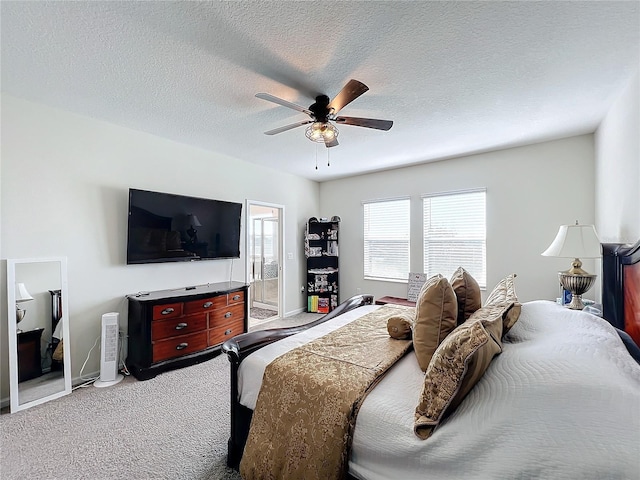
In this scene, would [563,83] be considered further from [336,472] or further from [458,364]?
[336,472]

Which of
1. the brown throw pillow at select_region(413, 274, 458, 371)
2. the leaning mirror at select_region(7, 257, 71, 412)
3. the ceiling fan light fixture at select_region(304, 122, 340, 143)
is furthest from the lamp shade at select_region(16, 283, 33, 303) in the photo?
the brown throw pillow at select_region(413, 274, 458, 371)

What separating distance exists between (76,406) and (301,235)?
382 centimetres

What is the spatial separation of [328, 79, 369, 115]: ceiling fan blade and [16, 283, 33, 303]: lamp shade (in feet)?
10.1

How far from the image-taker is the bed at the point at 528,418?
82 cm

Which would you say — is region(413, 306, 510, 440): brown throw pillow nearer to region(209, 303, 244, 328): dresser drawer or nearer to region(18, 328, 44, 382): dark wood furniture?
region(209, 303, 244, 328): dresser drawer

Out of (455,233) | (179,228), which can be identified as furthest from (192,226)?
(455,233)

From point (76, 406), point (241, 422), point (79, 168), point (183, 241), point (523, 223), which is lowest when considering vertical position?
point (76, 406)

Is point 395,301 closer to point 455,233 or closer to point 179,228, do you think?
point 455,233

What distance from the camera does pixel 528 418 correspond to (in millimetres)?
924

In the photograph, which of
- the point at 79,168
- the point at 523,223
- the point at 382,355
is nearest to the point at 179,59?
the point at 79,168

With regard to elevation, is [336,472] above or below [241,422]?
above

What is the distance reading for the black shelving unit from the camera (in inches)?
209

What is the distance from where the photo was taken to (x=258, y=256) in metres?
6.20

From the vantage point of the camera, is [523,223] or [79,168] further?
[523,223]
